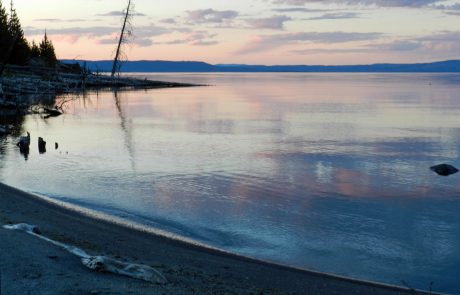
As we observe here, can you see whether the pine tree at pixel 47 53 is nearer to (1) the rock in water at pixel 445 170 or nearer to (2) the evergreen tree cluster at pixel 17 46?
(2) the evergreen tree cluster at pixel 17 46

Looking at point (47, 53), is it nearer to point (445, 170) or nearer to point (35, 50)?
point (35, 50)

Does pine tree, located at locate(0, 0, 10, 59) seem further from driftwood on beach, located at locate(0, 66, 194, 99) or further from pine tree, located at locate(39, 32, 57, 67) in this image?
pine tree, located at locate(39, 32, 57, 67)

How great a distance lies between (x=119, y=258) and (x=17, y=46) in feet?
Answer: 212

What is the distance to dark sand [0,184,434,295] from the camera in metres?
7.57

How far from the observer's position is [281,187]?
19188mm

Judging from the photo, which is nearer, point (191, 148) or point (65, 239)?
point (65, 239)

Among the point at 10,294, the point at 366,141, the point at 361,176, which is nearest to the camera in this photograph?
the point at 10,294

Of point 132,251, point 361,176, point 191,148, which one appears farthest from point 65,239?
point 191,148

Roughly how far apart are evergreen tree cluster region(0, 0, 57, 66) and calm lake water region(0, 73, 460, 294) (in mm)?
30259

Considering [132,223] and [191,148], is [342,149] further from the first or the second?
[132,223]

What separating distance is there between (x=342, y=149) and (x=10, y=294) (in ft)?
76.1

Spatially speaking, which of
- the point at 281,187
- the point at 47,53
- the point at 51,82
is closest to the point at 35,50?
the point at 47,53

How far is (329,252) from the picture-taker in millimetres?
12594

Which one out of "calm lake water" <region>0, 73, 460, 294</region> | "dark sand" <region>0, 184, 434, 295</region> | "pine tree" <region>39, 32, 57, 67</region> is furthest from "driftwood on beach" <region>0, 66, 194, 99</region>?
"dark sand" <region>0, 184, 434, 295</region>
